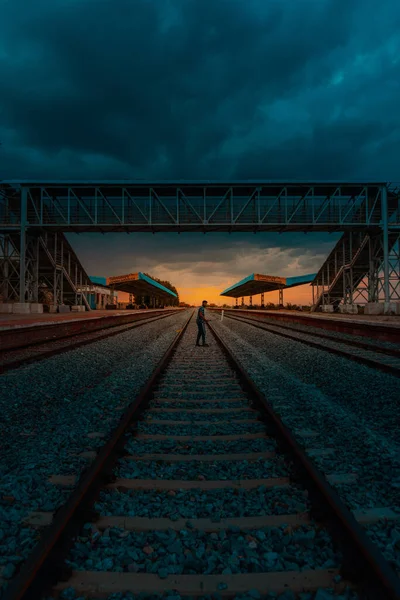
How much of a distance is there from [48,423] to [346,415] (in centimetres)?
400

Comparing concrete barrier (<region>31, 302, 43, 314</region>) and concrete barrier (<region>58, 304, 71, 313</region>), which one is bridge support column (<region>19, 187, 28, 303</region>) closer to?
concrete barrier (<region>31, 302, 43, 314</region>)

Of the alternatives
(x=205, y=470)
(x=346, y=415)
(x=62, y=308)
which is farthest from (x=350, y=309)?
(x=205, y=470)

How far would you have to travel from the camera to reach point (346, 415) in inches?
188

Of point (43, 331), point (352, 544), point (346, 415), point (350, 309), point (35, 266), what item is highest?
point (35, 266)

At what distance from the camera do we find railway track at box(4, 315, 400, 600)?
179cm

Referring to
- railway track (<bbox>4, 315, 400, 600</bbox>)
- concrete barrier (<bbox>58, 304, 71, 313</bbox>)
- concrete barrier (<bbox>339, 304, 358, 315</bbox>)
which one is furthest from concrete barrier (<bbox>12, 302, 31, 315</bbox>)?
concrete barrier (<bbox>339, 304, 358, 315</bbox>)

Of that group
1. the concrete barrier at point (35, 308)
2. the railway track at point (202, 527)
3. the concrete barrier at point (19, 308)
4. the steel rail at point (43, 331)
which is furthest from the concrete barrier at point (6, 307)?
the railway track at point (202, 527)

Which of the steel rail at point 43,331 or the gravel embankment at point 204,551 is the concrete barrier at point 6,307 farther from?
the gravel embankment at point 204,551

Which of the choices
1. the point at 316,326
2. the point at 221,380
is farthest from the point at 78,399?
the point at 316,326

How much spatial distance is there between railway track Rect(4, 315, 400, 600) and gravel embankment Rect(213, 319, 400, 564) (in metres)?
0.36

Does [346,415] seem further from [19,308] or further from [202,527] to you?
[19,308]

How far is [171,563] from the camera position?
1967 mm

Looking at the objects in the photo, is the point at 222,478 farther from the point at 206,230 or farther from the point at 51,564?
the point at 206,230

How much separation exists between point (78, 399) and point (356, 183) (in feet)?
94.0
